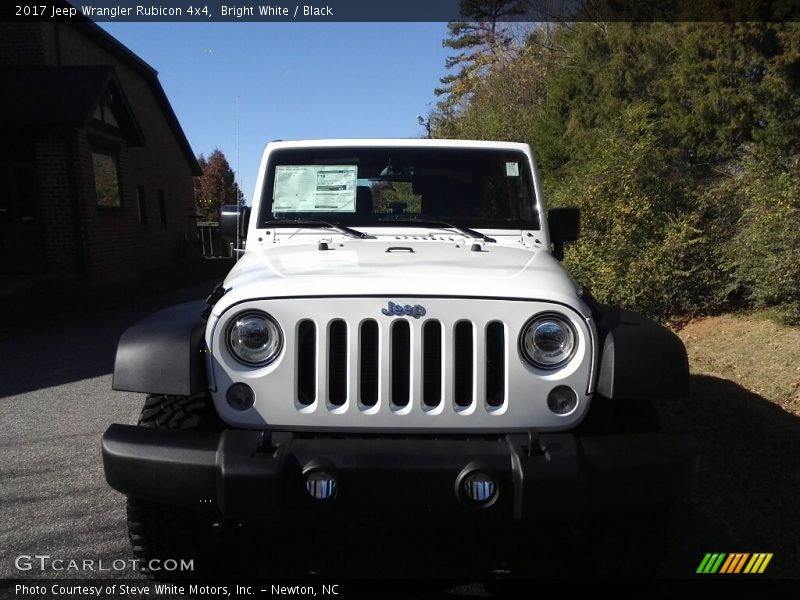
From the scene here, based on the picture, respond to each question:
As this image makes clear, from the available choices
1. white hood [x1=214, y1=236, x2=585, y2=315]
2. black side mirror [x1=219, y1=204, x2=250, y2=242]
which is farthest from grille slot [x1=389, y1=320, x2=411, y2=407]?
black side mirror [x1=219, y1=204, x2=250, y2=242]

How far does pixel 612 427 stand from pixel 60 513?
9.08 ft

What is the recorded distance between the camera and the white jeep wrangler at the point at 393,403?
7.65 feet

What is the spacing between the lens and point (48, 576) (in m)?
3.05

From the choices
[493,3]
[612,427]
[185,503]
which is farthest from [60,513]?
[493,3]

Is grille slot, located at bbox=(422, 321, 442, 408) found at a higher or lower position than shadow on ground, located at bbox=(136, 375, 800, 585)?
higher

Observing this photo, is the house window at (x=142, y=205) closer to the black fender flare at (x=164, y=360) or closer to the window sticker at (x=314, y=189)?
the window sticker at (x=314, y=189)

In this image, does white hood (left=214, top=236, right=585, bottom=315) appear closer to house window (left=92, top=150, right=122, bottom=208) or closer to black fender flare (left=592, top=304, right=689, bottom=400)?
black fender flare (left=592, top=304, right=689, bottom=400)

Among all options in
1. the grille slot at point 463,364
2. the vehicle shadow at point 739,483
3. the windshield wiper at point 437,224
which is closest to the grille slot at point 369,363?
the grille slot at point 463,364

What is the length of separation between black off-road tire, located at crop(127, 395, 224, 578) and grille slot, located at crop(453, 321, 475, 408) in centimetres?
89

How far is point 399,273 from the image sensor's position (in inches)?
107

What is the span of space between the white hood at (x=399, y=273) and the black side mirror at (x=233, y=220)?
0.63m

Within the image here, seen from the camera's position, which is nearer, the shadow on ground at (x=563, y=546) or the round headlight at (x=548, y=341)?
the round headlight at (x=548, y=341)

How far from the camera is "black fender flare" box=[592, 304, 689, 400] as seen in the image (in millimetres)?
2521

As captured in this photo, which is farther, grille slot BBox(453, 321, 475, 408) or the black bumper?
grille slot BBox(453, 321, 475, 408)
